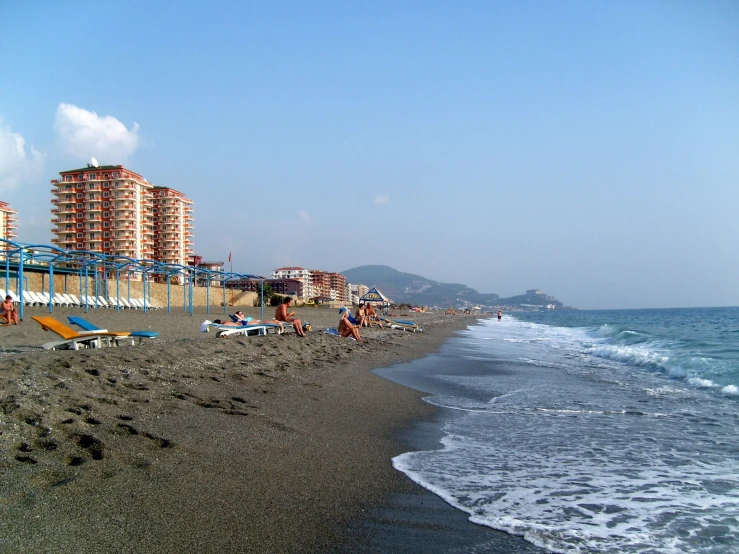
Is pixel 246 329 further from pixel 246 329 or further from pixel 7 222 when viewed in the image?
pixel 7 222

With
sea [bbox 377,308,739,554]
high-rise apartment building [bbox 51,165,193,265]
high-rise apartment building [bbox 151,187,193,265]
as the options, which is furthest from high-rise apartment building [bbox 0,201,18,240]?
sea [bbox 377,308,739,554]

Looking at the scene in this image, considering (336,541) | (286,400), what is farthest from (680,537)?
(286,400)

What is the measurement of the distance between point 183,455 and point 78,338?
6091mm

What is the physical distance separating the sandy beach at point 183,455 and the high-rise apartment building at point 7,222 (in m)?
57.4

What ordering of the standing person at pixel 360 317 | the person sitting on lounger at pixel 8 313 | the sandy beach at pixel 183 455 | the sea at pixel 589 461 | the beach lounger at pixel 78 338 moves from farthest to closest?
the standing person at pixel 360 317, the person sitting on lounger at pixel 8 313, the beach lounger at pixel 78 338, the sea at pixel 589 461, the sandy beach at pixel 183 455

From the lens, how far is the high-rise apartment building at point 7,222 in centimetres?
5895

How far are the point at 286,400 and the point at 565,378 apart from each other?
680cm

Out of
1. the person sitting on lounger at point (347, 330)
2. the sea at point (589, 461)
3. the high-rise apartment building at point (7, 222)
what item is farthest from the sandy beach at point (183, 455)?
the high-rise apartment building at point (7, 222)

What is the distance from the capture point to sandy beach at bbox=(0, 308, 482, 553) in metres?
2.93

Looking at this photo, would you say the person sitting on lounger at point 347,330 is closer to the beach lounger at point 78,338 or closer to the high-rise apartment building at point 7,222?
the beach lounger at point 78,338

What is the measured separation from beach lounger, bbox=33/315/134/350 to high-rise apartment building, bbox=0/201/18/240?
5300 centimetres

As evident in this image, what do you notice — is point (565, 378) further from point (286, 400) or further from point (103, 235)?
point (103, 235)

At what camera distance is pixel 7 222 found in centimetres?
6681

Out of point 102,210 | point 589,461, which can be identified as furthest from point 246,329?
point 102,210
